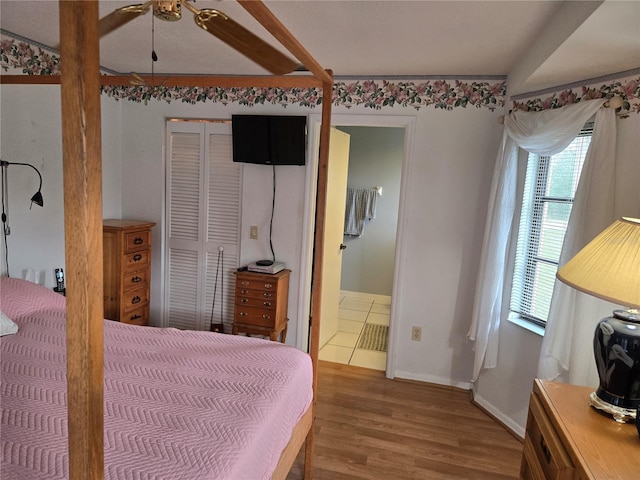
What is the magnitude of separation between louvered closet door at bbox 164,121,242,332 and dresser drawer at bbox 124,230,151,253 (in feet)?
0.95

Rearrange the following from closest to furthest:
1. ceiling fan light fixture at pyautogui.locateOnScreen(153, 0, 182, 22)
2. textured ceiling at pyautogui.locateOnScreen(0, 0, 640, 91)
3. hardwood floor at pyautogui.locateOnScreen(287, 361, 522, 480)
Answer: ceiling fan light fixture at pyautogui.locateOnScreen(153, 0, 182, 22) < textured ceiling at pyautogui.locateOnScreen(0, 0, 640, 91) < hardwood floor at pyautogui.locateOnScreen(287, 361, 522, 480)

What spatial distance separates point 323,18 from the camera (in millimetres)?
2150

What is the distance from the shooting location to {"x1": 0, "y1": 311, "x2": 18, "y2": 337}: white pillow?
2.08 meters

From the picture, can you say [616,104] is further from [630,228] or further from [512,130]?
[630,228]

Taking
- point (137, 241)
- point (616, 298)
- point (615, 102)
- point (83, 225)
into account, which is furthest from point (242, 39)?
point (137, 241)

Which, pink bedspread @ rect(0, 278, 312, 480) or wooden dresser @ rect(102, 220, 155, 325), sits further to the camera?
wooden dresser @ rect(102, 220, 155, 325)

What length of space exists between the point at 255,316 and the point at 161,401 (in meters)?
1.77

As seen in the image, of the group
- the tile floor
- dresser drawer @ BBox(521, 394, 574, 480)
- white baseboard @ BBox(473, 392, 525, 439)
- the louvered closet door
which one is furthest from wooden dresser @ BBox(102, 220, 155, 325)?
dresser drawer @ BBox(521, 394, 574, 480)

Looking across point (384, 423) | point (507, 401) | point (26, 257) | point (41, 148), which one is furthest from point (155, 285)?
point (507, 401)

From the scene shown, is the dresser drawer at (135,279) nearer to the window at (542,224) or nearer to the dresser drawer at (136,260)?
the dresser drawer at (136,260)

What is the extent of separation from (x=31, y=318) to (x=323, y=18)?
2274 mm

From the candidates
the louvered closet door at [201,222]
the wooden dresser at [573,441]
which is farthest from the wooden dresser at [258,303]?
the wooden dresser at [573,441]

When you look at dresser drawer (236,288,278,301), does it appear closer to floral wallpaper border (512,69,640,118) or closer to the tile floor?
the tile floor

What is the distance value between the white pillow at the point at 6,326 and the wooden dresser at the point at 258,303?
1510 mm
